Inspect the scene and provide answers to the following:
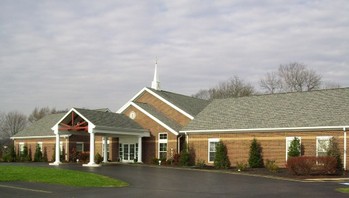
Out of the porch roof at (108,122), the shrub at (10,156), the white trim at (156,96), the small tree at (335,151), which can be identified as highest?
the white trim at (156,96)

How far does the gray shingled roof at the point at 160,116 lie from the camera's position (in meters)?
42.1

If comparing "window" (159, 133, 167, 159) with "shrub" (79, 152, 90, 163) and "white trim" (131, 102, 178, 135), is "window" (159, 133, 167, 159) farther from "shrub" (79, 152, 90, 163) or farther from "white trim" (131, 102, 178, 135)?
"shrub" (79, 152, 90, 163)

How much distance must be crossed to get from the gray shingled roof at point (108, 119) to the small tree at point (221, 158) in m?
8.82

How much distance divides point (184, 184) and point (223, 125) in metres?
16.7

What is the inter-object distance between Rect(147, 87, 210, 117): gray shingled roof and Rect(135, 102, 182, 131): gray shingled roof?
1.62 meters

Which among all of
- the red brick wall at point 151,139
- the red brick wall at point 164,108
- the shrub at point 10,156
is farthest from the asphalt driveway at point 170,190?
the shrub at point 10,156

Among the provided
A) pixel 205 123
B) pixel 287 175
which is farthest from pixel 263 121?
pixel 287 175

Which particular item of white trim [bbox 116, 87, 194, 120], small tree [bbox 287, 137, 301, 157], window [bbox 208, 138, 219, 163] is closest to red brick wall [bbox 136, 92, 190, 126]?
white trim [bbox 116, 87, 194, 120]

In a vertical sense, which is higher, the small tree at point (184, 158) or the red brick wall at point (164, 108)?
the red brick wall at point (164, 108)

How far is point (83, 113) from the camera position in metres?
38.4

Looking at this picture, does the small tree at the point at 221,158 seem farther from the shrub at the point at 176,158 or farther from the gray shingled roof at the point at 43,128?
the gray shingled roof at the point at 43,128

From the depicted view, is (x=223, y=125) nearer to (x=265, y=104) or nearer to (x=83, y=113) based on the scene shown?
(x=265, y=104)

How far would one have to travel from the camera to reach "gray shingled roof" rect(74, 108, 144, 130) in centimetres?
3806

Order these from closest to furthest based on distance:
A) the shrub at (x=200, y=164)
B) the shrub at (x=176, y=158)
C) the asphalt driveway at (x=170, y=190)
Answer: the asphalt driveway at (x=170, y=190), the shrub at (x=200, y=164), the shrub at (x=176, y=158)
